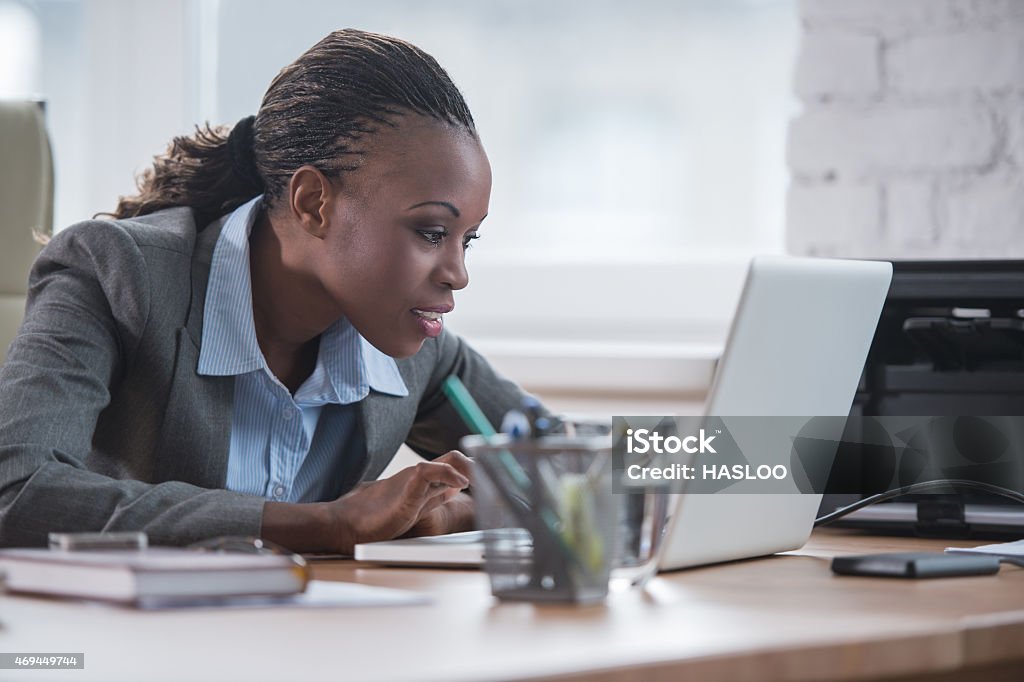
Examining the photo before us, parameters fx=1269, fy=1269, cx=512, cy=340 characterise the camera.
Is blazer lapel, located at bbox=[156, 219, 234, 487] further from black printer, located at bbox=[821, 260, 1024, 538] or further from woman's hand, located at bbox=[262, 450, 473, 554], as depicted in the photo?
black printer, located at bbox=[821, 260, 1024, 538]

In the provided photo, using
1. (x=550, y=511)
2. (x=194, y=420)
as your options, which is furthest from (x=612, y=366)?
(x=550, y=511)

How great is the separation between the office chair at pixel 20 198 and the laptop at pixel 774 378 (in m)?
0.89

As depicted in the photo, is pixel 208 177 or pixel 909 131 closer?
pixel 208 177

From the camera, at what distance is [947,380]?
1.32m

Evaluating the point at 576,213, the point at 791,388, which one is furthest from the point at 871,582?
the point at 576,213

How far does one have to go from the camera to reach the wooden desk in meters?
0.55

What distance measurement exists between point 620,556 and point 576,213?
5.24 feet

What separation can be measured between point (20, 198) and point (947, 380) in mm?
1198

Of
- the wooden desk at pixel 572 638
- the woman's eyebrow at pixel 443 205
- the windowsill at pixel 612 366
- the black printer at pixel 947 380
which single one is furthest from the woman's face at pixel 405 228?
the windowsill at pixel 612 366

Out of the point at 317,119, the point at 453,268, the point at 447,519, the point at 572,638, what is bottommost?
the point at 447,519

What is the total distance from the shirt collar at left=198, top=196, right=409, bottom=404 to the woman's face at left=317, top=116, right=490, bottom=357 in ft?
0.21

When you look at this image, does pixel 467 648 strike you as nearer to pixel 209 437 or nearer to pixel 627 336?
pixel 209 437

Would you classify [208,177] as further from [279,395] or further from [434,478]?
[434,478]

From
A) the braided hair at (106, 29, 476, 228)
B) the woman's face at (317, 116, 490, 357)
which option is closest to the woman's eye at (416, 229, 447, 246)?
the woman's face at (317, 116, 490, 357)
